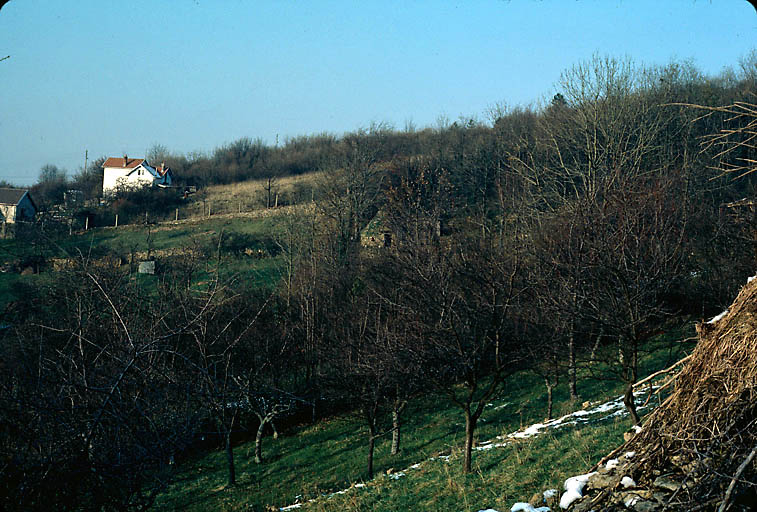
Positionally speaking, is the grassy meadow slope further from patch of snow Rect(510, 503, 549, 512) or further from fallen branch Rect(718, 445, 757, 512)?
fallen branch Rect(718, 445, 757, 512)

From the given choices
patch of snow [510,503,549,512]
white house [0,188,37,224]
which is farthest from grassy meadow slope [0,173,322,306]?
patch of snow [510,503,549,512]

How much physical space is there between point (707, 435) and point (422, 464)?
33.6 feet

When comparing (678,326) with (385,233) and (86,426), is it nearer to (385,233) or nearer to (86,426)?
(86,426)

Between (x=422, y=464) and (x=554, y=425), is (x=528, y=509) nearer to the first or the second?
(x=422, y=464)

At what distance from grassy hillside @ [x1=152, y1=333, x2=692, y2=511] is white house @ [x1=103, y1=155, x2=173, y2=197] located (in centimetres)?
4917

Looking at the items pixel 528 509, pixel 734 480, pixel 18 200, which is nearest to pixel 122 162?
pixel 18 200

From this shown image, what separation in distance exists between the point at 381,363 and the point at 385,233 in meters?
23.6

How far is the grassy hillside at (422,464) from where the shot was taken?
9.73 metres

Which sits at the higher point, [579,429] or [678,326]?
[678,326]

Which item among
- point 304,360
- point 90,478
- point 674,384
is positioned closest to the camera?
point 90,478

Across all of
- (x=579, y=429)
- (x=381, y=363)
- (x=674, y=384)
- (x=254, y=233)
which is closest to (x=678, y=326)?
(x=579, y=429)


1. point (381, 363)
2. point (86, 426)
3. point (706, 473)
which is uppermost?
point (86, 426)

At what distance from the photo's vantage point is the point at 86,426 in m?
4.43

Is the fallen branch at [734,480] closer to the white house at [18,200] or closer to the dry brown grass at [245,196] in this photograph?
the dry brown grass at [245,196]
